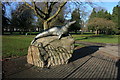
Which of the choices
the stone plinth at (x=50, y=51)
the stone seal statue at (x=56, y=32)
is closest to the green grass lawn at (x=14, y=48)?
the stone plinth at (x=50, y=51)

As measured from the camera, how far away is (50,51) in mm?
6207

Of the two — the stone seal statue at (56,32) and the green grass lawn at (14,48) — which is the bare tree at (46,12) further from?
the stone seal statue at (56,32)

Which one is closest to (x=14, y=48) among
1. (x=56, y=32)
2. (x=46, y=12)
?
(x=56, y=32)

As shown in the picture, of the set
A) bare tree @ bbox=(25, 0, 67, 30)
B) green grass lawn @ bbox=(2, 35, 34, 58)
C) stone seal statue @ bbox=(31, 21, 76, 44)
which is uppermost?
bare tree @ bbox=(25, 0, 67, 30)

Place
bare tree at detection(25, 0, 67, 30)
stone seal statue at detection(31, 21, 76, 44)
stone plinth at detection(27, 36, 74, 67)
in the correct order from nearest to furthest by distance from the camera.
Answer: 1. stone plinth at detection(27, 36, 74, 67)
2. stone seal statue at detection(31, 21, 76, 44)
3. bare tree at detection(25, 0, 67, 30)

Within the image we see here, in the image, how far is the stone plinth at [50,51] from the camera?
5.83 metres

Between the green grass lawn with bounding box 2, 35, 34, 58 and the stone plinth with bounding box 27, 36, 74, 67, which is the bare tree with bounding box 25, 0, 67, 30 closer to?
the green grass lawn with bounding box 2, 35, 34, 58

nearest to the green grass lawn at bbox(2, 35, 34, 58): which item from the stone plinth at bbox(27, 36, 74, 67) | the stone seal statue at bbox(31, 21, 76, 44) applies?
the stone plinth at bbox(27, 36, 74, 67)

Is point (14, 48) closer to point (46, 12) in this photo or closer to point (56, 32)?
point (56, 32)

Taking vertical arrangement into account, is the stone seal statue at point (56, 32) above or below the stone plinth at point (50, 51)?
above

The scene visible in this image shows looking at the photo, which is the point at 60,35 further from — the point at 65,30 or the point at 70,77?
the point at 70,77

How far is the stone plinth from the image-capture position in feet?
19.1

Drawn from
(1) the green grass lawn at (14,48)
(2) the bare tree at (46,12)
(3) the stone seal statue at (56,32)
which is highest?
(2) the bare tree at (46,12)

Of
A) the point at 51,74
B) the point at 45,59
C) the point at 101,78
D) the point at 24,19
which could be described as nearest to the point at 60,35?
the point at 45,59
